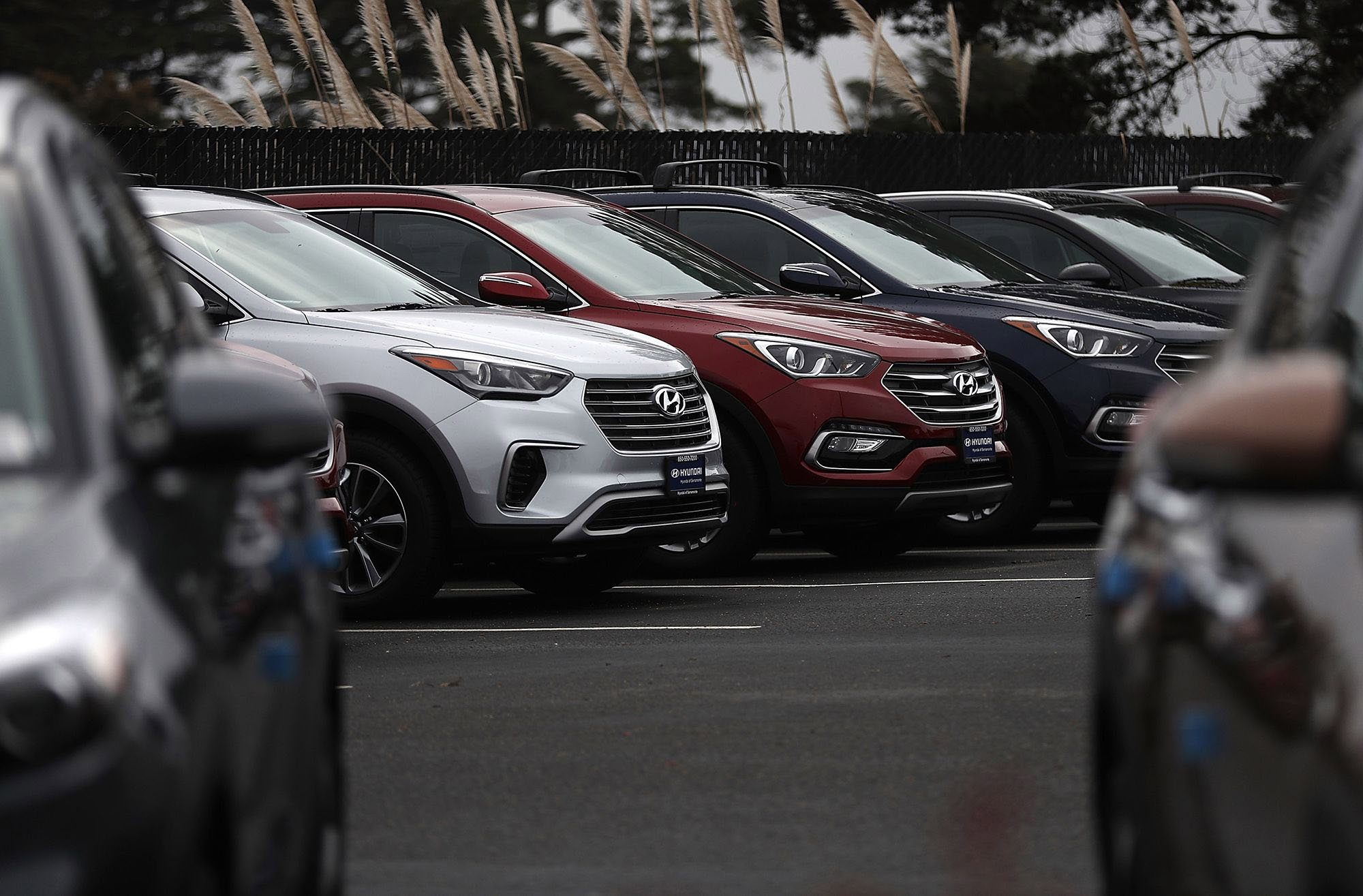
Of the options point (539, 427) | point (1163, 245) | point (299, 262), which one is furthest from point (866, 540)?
point (1163, 245)

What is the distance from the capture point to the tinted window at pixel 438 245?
39.9 feet

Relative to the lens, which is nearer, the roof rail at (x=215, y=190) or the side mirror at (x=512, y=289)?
the roof rail at (x=215, y=190)

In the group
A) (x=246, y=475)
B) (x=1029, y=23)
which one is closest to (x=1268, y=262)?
(x=246, y=475)

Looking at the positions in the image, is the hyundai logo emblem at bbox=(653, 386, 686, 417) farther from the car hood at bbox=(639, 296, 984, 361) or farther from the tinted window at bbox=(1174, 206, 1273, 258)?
the tinted window at bbox=(1174, 206, 1273, 258)

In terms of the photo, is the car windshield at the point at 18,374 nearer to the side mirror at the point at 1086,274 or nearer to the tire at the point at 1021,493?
the tire at the point at 1021,493

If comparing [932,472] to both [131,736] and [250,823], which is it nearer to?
[250,823]

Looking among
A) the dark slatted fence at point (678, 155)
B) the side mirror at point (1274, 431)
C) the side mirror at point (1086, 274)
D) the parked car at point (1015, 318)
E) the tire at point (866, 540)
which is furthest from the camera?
the dark slatted fence at point (678, 155)

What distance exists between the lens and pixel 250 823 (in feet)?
11.4

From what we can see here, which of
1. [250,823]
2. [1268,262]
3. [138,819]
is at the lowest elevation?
[250,823]

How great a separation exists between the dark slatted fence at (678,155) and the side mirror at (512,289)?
7459mm

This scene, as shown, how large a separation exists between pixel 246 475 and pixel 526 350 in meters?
6.04

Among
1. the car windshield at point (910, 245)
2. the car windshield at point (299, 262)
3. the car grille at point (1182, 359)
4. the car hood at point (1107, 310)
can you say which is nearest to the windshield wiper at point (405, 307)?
the car windshield at point (299, 262)

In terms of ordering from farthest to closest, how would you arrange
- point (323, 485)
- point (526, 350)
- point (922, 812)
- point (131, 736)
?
point (526, 350) → point (323, 485) → point (922, 812) → point (131, 736)

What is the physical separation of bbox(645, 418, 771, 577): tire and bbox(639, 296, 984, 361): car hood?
0.51m
